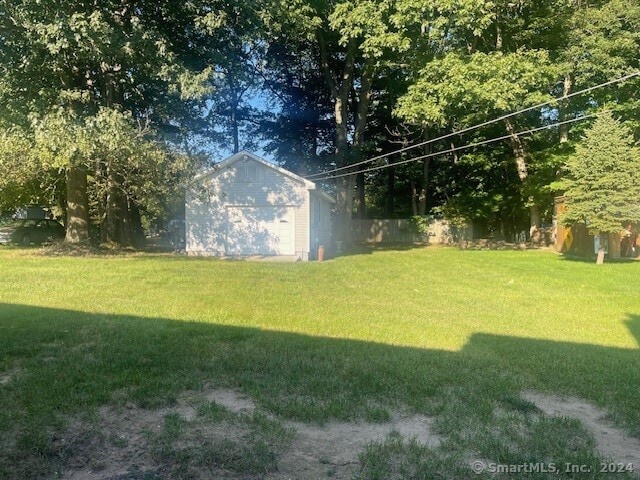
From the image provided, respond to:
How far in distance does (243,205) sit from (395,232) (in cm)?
1488

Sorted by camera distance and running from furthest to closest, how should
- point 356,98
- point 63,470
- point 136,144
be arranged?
point 356,98
point 136,144
point 63,470

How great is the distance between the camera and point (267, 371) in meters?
4.73

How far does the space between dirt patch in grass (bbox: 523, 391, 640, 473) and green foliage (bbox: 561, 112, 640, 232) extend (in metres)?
13.0

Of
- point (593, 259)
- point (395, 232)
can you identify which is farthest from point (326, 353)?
point (395, 232)

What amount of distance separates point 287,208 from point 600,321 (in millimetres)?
12439

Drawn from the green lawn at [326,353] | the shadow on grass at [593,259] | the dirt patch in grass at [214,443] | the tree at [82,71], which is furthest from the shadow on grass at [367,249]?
the dirt patch in grass at [214,443]

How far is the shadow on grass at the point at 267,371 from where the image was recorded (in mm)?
3840

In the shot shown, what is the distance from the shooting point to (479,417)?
3695 millimetres

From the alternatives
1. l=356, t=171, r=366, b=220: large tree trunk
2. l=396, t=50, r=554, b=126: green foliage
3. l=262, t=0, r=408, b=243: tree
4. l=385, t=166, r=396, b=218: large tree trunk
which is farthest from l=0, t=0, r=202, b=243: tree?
l=385, t=166, r=396, b=218: large tree trunk

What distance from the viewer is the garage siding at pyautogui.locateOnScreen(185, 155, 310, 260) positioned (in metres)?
18.7

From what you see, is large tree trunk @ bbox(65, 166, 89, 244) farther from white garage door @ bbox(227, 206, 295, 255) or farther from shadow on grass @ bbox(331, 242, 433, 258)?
shadow on grass @ bbox(331, 242, 433, 258)

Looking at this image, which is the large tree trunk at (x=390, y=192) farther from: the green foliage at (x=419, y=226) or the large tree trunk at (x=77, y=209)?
the large tree trunk at (x=77, y=209)

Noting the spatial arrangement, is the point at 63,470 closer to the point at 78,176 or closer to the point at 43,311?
the point at 43,311

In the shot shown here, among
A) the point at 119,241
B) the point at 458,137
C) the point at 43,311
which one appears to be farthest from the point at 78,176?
the point at 458,137
